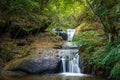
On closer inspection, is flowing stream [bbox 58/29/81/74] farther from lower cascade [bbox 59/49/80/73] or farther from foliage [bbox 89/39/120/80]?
foliage [bbox 89/39/120/80]

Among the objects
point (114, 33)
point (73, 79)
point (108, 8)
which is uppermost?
point (108, 8)

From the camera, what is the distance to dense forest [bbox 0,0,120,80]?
10.6 m

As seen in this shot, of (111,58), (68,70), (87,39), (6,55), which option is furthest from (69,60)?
(111,58)

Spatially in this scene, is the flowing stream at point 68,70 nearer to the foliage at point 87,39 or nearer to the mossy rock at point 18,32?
the foliage at point 87,39

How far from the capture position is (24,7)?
1363cm

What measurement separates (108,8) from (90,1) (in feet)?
4.00

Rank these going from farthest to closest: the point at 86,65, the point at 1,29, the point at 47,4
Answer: the point at 47,4, the point at 1,29, the point at 86,65

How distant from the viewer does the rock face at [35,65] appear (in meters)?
13.0

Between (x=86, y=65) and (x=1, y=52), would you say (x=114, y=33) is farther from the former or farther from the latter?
(x=1, y=52)

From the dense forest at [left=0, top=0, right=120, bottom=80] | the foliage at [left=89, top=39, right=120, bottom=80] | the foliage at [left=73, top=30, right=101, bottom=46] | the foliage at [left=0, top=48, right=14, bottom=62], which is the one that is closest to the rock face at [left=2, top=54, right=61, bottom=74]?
the foliage at [left=0, top=48, right=14, bottom=62]

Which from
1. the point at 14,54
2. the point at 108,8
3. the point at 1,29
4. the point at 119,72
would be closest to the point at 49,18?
the point at 1,29

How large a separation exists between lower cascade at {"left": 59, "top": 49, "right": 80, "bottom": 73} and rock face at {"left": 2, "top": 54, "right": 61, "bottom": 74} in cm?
41

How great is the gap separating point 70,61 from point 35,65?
194 cm

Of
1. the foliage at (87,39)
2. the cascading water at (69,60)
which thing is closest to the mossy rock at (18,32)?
the cascading water at (69,60)
